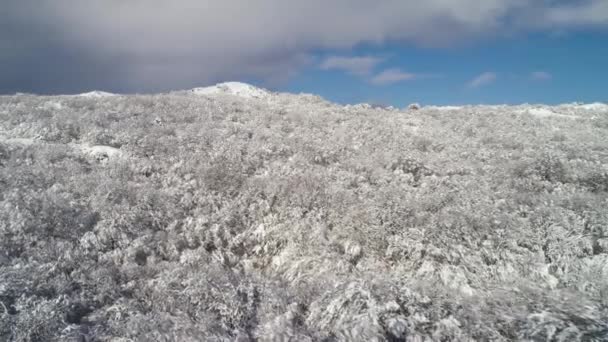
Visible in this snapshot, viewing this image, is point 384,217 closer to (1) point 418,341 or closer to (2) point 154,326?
(1) point 418,341

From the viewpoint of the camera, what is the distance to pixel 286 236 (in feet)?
31.3

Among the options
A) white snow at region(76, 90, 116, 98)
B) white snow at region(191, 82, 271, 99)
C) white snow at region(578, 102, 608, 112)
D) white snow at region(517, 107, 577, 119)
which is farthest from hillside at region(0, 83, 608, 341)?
white snow at region(578, 102, 608, 112)

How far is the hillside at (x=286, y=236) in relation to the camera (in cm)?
688

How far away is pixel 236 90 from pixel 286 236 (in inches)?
842

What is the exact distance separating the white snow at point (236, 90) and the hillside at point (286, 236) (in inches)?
480

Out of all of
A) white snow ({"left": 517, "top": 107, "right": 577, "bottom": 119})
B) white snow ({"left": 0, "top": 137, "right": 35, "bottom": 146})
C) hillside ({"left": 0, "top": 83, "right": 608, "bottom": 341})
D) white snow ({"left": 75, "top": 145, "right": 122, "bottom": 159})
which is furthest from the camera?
white snow ({"left": 517, "top": 107, "right": 577, "bottom": 119})

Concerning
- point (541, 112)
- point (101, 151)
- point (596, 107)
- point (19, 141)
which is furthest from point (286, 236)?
point (596, 107)

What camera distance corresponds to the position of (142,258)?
8555mm

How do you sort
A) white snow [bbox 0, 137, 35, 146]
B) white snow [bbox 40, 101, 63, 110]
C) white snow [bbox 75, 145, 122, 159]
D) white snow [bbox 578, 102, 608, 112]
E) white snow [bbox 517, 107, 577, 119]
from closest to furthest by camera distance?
white snow [bbox 75, 145, 122, 159]
white snow [bbox 0, 137, 35, 146]
white snow [bbox 40, 101, 63, 110]
white snow [bbox 517, 107, 577, 119]
white snow [bbox 578, 102, 608, 112]

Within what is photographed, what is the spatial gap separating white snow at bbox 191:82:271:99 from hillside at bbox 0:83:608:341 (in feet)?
40.0

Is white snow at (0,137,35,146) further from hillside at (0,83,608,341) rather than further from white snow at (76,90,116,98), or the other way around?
white snow at (76,90,116,98)

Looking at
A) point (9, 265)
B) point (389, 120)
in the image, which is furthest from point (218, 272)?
point (389, 120)

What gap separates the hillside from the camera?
688cm

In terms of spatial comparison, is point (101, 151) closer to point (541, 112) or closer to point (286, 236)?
point (286, 236)
